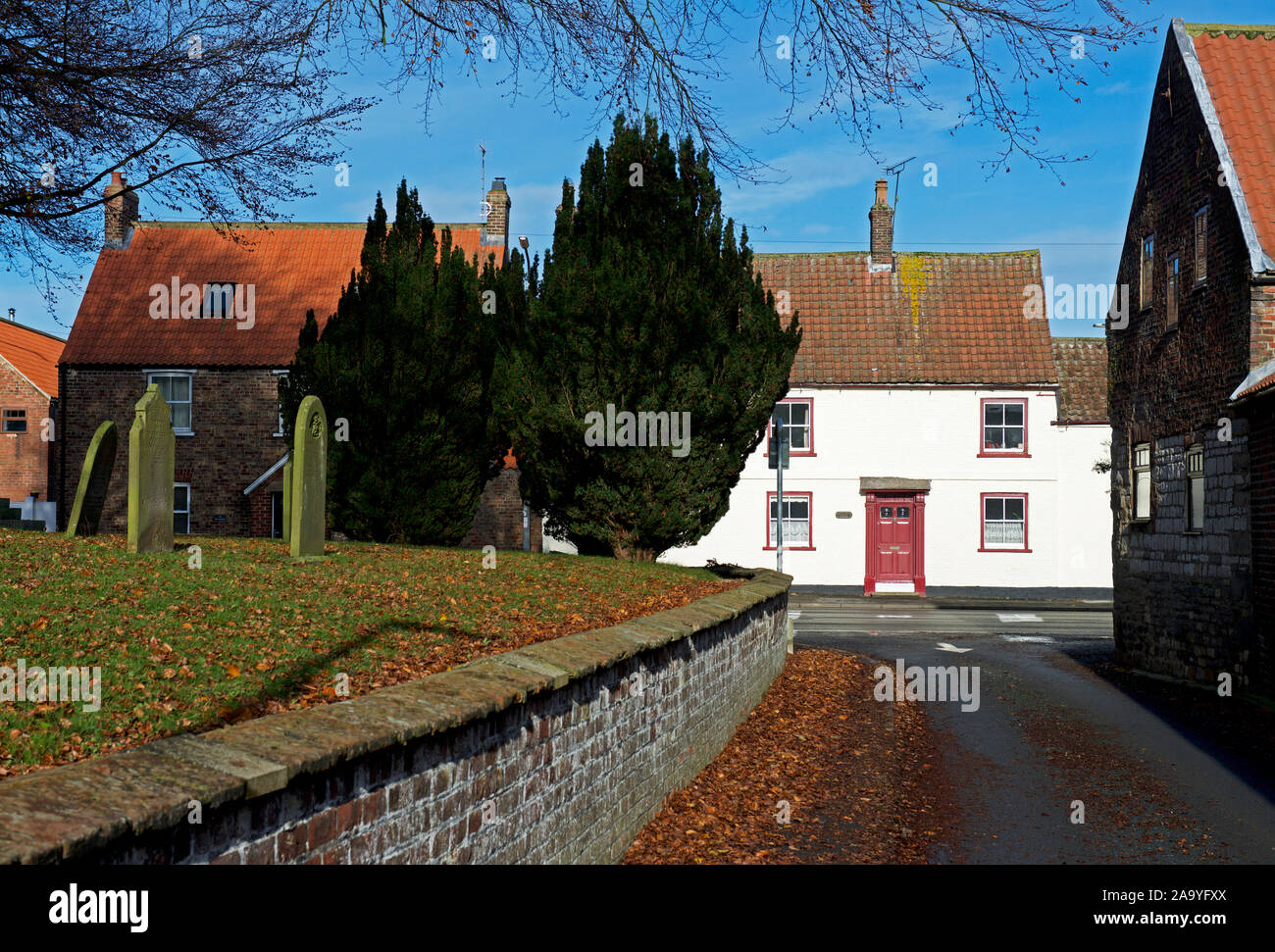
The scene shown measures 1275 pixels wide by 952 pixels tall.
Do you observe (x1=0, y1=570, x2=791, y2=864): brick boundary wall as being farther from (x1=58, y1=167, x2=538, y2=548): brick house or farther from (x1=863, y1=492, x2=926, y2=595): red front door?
(x1=863, y1=492, x2=926, y2=595): red front door

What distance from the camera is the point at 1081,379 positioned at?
35844 millimetres

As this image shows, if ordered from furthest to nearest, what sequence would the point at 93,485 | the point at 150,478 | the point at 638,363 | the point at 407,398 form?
the point at 407,398
the point at 638,363
the point at 93,485
the point at 150,478

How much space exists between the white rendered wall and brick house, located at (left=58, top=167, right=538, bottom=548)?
803 cm

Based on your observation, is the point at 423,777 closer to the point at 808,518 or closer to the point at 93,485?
the point at 93,485

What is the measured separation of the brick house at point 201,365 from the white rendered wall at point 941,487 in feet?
26.4

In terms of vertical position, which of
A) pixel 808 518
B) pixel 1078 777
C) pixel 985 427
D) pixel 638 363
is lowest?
pixel 1078 777

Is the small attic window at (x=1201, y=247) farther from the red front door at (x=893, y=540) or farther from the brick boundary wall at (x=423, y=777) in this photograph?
the red front door at (x=893, y=540)

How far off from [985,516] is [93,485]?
2702cm

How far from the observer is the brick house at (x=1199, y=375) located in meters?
14.8

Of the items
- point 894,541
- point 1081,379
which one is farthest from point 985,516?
Answer: point 1081,379

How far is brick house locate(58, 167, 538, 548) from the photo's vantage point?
1191 inches

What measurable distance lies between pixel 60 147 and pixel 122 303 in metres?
20.6

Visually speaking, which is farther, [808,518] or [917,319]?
[917,319]
